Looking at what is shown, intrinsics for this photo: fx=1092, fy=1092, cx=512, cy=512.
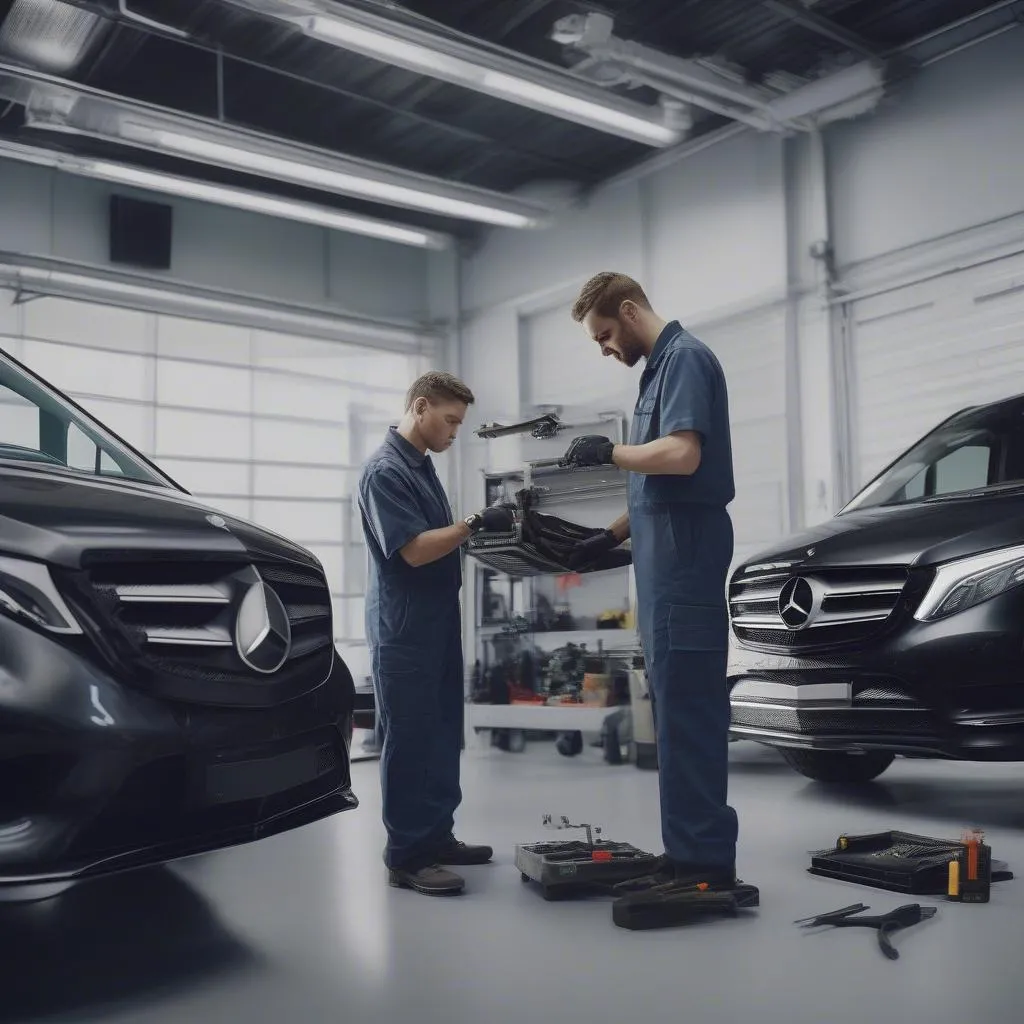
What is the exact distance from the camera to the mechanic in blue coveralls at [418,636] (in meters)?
2.71

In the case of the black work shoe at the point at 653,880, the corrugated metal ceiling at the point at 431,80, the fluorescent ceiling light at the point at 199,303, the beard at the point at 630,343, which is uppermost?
the corrugated metal ceiling at the point at 431,80

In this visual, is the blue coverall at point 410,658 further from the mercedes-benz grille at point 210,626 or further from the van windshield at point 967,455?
the van windshield at point 967,455

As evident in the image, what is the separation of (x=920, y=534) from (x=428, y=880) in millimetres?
1648

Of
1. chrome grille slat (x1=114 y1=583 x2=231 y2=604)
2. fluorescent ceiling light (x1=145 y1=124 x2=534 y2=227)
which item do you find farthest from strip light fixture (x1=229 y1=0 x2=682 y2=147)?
chrome grille slat (x1=114 y1=583 x2=231 y2=604)

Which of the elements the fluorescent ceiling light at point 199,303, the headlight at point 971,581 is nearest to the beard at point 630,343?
the headlight at point 971,581

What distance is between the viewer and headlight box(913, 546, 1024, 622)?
2885 mm

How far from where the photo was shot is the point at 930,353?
5863mm

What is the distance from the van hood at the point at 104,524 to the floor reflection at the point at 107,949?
2.46ft

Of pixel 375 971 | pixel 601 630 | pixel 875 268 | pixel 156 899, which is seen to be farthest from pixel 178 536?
pixel 875 268

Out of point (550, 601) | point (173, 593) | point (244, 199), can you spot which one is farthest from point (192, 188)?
point (173, 593)

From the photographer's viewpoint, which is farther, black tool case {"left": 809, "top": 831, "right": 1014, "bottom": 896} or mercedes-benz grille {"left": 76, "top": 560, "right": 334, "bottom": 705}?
black tool case {"left": 809, "top": 831, "right": 1014, "bottom": 896}

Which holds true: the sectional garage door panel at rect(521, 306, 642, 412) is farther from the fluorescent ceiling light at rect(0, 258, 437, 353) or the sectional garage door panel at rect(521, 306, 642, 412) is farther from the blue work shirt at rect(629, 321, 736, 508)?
the blue work shirt at rect(629, 321, 736, 508)

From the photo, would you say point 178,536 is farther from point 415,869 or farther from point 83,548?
point 415,869

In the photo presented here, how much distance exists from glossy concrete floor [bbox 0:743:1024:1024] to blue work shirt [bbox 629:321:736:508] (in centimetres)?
92
